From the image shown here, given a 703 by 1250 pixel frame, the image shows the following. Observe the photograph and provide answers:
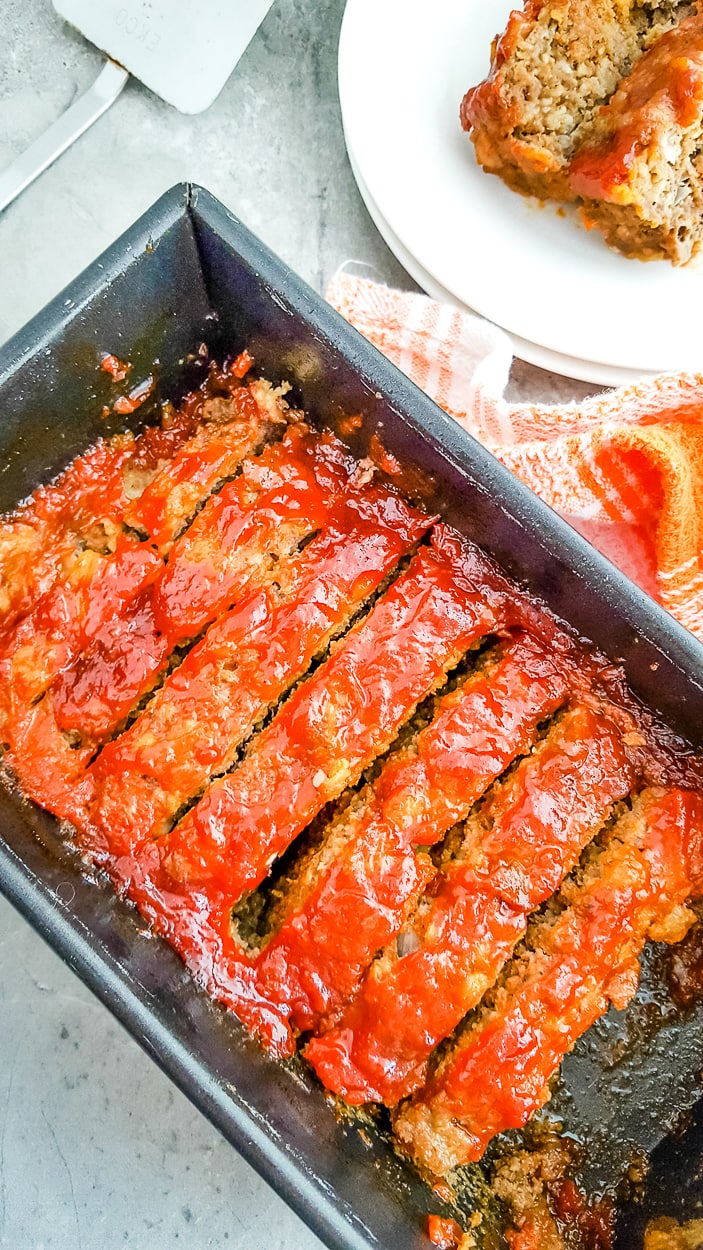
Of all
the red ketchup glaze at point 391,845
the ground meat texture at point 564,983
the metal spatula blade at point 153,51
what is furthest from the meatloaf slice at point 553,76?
the ground meat texture at point 564,983

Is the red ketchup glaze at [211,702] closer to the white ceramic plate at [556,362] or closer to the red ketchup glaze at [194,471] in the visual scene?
the red ketchup glaze at [194,471]

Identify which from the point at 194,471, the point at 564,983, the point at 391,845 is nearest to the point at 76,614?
the point at 194,471

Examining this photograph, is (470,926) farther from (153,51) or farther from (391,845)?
(153,51)

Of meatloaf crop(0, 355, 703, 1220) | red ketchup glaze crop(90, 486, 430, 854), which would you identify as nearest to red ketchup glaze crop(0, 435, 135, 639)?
meatloaf crop(0, 355, 703, 1220)

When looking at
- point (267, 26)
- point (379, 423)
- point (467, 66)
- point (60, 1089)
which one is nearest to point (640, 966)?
point (379, 423)

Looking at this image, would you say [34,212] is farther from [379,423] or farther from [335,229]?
[379,423]
